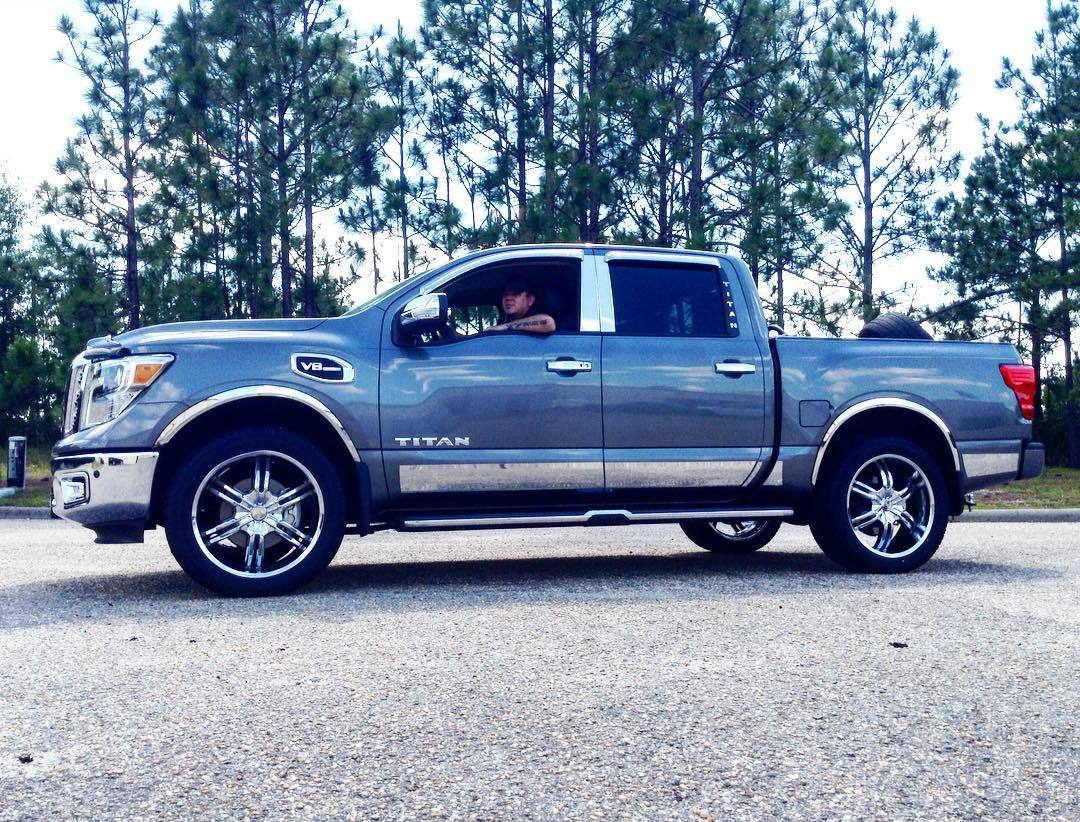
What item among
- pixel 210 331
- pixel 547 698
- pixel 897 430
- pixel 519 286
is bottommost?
pixel 547 698

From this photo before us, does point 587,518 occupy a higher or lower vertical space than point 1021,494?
higher

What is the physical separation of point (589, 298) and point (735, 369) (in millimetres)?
983

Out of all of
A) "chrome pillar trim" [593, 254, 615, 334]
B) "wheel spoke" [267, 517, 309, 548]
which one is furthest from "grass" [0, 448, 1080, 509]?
"chrome pillar trim" [593, 254, 615, 334]

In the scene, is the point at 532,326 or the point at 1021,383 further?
the point at 1021,383

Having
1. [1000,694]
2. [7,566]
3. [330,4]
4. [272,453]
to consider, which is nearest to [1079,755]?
[1000,694]

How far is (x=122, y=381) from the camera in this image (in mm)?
6266

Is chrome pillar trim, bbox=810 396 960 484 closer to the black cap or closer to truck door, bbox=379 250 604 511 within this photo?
truck door, bbox=379 250 604 511

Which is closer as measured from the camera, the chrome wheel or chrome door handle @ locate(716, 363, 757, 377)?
chrome door handle @ locate(716, 363, 757, 377)

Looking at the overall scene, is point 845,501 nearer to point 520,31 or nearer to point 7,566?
point 7,566

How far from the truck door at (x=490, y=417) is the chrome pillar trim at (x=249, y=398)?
0.25 m

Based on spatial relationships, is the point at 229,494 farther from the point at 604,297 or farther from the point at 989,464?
the point at 989,464

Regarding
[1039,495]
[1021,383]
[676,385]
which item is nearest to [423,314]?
[676,385]

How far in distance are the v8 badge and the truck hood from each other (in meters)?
0.21

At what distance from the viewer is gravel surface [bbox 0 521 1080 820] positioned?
312 cm
